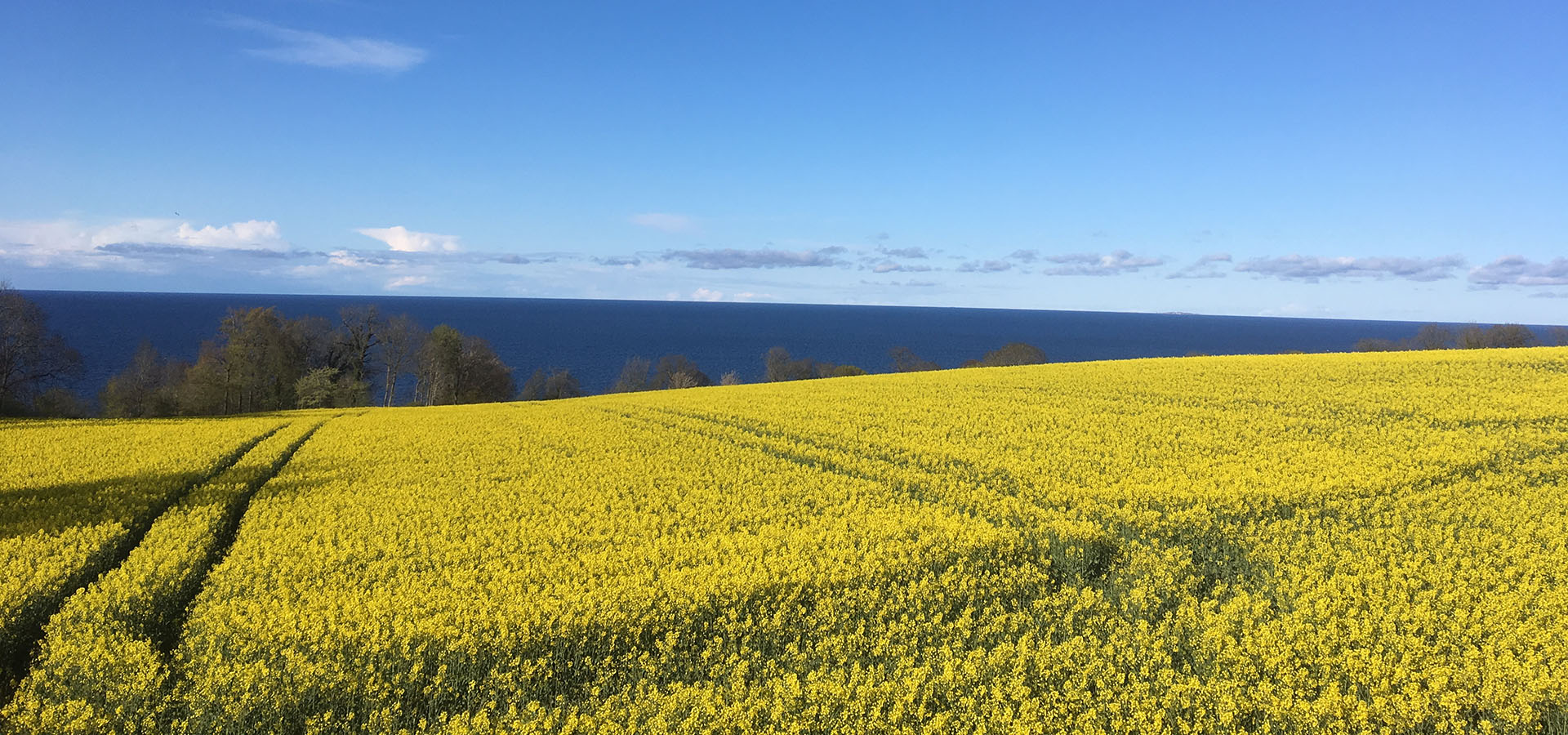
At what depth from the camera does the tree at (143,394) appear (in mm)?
46969

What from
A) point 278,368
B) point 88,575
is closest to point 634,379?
point 278,368

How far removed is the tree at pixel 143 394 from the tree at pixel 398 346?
12345 mm

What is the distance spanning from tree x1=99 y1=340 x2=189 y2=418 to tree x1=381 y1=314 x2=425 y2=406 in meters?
12.3

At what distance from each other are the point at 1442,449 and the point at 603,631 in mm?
17893

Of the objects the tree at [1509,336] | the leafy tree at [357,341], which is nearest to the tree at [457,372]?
the leafy tree at [357,341]

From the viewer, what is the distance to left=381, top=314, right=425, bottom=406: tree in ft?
169

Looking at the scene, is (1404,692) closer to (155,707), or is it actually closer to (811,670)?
(811,670)

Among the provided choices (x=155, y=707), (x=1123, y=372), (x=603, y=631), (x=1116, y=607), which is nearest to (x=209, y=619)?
(x=155, y=707)

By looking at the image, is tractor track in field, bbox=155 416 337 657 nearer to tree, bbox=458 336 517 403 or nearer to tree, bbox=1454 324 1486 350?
tree, bbox=458 336 517 403

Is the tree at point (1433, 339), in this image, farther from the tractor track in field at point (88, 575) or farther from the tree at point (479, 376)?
the tractor track in field at point (88, 575)

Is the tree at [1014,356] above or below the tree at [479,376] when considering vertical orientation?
above

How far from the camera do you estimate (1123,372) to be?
30234 mm

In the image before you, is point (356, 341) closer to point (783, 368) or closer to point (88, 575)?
point (783, 368)

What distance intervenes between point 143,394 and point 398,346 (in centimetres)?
1531
